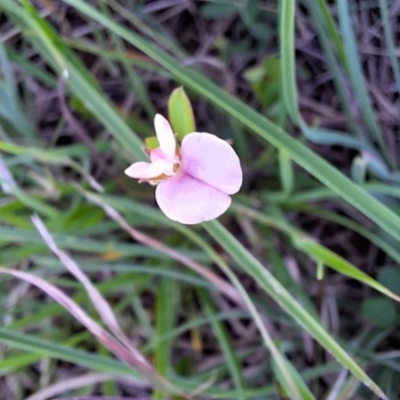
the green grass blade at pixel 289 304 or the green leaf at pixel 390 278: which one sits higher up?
the green grass blade at pixel 289 304

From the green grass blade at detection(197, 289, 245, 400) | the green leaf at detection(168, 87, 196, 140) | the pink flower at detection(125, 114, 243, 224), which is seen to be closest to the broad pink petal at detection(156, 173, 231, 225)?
the pink flower at detection(125, 114, 243, 224)

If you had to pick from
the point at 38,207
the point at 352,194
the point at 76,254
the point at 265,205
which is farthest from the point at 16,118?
the point at 352,194

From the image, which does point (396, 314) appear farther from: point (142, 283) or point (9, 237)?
point (9, 237)

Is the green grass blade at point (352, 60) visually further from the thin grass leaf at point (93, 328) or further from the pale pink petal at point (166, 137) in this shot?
the thin grass leaf at point (93, 328)

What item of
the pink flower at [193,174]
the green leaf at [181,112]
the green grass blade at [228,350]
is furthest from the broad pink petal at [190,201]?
the green grass blade at [228,350]

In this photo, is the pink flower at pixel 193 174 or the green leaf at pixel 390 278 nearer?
the pink flower at pixel 193 174

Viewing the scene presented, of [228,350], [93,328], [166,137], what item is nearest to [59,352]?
[93,328]
